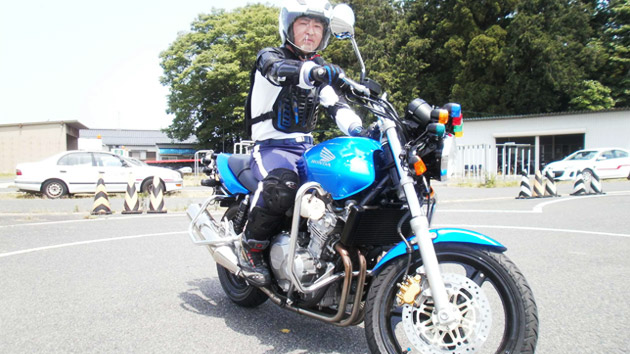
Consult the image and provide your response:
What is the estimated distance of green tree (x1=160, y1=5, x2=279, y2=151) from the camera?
132 ft

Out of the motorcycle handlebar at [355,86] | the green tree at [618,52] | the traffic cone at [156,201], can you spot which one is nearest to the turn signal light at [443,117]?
the motorcycle handlebar at [355,86]

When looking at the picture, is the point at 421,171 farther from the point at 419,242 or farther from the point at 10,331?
the point at 10,331

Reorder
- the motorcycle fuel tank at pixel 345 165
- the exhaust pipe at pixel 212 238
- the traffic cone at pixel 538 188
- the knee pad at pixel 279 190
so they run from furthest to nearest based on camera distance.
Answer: the traffic cone at pixel 538 188 < the exhaust pipe at pixel 212 238 < the knee pad at pixel 279 190 < the motorcycle fuel tank at pixel 345 165

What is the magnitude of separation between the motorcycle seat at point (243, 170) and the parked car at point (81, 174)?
38.3 ft

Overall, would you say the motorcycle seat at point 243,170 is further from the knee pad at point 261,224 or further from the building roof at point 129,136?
the building roof at point 129,136

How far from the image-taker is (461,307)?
7.73ft

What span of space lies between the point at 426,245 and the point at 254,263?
4.46 ft

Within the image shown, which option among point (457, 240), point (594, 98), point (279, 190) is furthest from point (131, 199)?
point (594, 98)

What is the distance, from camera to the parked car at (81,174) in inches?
578

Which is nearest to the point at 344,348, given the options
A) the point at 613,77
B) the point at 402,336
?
the point at 402,336

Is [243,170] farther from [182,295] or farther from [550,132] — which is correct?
[550,132]

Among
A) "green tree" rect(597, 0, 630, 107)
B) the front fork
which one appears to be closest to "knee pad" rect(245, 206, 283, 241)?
the front fork

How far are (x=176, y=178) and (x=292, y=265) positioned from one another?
13.8 metres

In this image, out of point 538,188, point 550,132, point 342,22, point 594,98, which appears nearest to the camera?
point 342,22
